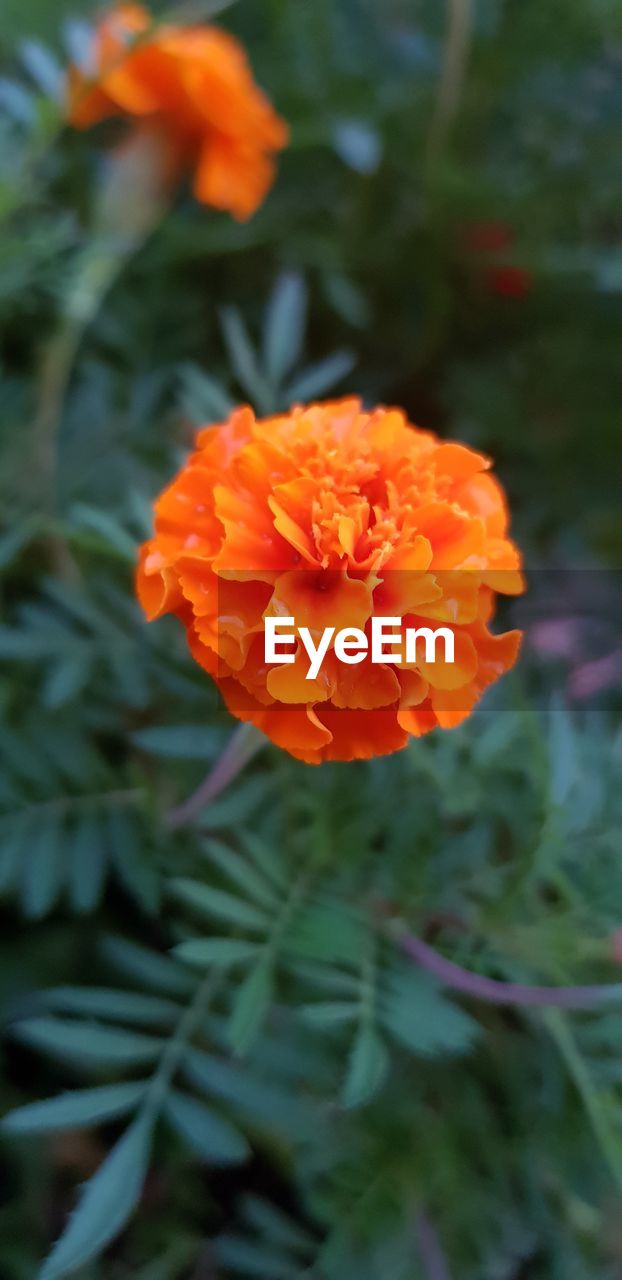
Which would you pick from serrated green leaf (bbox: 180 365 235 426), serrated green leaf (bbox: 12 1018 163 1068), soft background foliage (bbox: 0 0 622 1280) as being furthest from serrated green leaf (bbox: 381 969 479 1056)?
serrated green leaf (bbox: 180 365 235 426)

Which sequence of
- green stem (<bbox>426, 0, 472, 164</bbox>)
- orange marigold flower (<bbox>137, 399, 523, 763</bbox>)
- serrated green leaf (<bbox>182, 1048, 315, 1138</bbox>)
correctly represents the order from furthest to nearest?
green stem (<bbox>426, 0, 472, 164</bbox>)
serrated green leaf (<bbox>182, 1048, 315, 1138</bbox>)
orange marigold flower (<bbox>137, 399, 523, 763</bbox>)

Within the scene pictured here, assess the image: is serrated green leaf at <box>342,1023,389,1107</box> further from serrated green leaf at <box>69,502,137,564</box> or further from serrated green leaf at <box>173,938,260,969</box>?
serrated green leaf at <box>69,502,137,564</box>

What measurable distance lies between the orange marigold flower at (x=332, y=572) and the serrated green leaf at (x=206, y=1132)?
0.17 metres

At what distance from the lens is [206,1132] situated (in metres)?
0.38

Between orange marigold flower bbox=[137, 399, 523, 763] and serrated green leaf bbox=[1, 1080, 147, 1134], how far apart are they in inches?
6.9

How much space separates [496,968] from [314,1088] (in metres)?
0.10

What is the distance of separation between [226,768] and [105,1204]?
165 mm

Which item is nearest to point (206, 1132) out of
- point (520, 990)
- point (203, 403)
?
point (520, 990)

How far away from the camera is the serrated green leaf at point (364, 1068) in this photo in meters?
0.33

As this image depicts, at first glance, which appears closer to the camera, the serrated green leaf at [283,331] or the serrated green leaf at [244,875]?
the serrated green leaf at [244,875]

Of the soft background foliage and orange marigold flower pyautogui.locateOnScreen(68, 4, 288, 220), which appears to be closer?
the soft background foliage

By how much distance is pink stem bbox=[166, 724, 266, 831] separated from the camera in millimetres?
378

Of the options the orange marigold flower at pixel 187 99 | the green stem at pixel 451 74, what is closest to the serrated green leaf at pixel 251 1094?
the orange marigold flower at pixel 187 99

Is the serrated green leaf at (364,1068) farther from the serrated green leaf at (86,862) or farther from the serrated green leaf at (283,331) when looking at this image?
the serrated green leaf at (283,331)
